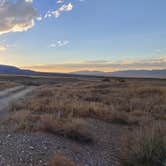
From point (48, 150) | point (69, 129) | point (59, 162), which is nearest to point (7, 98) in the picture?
point (69, 129)

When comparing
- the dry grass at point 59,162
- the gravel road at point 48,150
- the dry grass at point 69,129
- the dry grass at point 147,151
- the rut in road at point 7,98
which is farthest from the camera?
the rut in road at point 7,98

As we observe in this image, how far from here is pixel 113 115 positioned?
1430cm

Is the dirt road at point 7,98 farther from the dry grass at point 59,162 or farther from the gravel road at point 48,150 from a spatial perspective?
the dry grass at point 59,162

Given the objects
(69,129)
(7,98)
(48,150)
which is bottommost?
(7,98)

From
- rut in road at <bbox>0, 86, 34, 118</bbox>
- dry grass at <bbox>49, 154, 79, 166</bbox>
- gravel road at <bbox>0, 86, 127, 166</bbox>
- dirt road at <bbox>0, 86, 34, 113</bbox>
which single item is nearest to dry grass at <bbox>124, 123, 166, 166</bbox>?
gravel road at <bbox>0, 86, 127, 166</bbox>

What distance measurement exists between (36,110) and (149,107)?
24.2 feet

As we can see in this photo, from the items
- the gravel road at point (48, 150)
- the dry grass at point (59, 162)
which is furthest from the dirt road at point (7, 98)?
the dry grass at point (59, 162)

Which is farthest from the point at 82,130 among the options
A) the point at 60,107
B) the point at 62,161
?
the point at 60,107

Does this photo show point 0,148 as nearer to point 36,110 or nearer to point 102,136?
point 102,136

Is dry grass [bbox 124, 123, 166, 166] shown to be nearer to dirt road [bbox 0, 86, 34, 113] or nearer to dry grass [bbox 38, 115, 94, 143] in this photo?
dry grass [bbox 38, 115, 94, 143]

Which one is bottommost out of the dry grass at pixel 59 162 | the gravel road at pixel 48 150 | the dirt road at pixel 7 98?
the dirt road at pixel 7 98

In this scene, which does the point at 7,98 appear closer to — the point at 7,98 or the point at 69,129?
the point at 7,98

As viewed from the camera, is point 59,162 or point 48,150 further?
point 48,150

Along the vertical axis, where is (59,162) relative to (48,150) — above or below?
above
